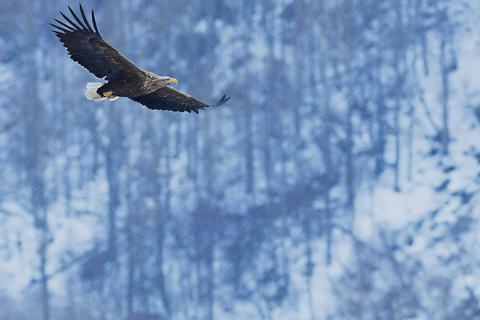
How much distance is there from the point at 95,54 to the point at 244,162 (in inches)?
159

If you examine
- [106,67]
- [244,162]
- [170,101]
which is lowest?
[244,162]

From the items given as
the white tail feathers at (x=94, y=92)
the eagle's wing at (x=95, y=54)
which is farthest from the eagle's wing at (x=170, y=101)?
the eagle's wing at (x=95, y=54)

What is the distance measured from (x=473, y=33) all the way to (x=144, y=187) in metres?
4.24

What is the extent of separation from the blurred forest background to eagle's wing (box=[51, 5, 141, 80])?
3.73m

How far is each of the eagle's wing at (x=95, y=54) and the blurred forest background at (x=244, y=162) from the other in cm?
373

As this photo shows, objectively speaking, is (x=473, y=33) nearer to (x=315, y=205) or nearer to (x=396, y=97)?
(x=396, y=97)

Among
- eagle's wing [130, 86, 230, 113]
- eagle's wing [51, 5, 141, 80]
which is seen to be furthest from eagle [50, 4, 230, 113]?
eagle's wing [130, 86, 230, 113]

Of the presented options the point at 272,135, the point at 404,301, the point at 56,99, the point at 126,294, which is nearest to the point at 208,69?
the point at 272,135

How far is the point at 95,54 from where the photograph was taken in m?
5.44

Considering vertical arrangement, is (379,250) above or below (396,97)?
below

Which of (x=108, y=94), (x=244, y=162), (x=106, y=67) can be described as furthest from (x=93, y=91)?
(x=244, y=162)

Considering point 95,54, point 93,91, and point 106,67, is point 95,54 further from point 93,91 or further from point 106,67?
point 93,91

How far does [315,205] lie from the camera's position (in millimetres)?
9141

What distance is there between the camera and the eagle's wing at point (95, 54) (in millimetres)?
5320
